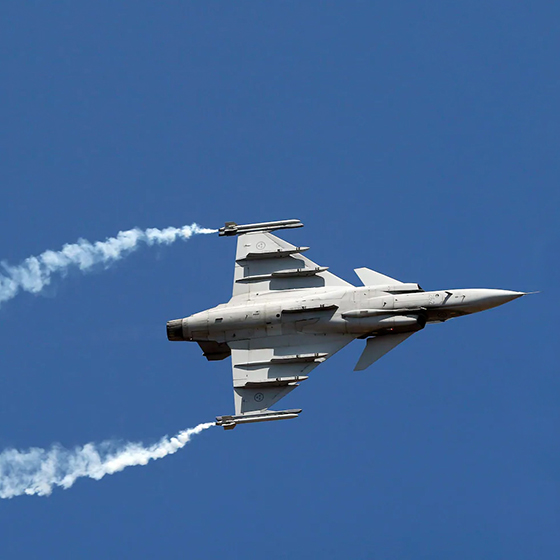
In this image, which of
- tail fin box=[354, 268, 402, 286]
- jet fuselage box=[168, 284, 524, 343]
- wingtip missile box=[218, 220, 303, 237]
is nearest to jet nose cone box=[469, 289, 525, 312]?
jet fuselage box=[168, 284, 524, 343]

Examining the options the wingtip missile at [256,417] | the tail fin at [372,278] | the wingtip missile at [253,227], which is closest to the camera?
the wingtip missile at [256,417]

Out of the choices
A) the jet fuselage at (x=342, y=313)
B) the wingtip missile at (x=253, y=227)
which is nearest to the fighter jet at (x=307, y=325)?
the jet fuselage at (x=342, y=313)

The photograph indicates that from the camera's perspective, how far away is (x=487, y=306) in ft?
161

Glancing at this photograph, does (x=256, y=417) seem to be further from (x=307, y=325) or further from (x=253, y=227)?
(x=253, y=227)

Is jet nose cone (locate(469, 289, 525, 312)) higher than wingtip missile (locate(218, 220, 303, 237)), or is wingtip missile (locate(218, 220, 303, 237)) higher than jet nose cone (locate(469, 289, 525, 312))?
wingtip missile (locate(218, 220, 303, 237))

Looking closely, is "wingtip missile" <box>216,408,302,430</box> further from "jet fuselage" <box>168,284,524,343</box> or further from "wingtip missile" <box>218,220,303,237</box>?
"wingtip missile" <box>218,220,303,237</box>

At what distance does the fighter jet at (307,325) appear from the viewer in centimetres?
4894

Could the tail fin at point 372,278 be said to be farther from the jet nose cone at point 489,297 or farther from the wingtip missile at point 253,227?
the wingtip missile at point 253,227

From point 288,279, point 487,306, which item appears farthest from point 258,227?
point 487,306

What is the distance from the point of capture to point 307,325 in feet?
162

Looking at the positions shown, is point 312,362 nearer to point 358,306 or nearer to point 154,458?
point 358,306

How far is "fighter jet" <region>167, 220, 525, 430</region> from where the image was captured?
48.9 metres

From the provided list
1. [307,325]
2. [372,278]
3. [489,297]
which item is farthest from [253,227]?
[489,297]

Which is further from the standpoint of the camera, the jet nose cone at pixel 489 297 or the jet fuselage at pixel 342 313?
the jet nose cone at pixel 489 297
